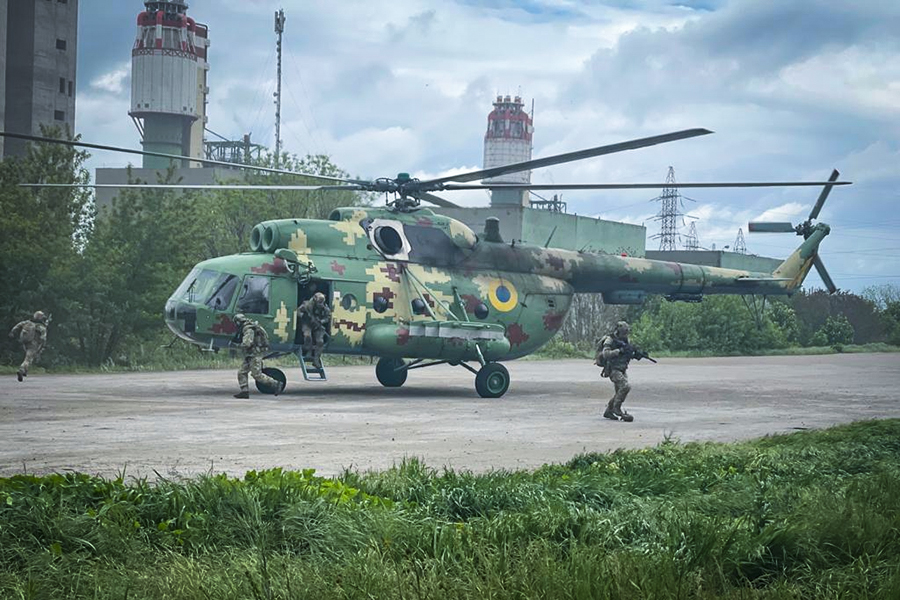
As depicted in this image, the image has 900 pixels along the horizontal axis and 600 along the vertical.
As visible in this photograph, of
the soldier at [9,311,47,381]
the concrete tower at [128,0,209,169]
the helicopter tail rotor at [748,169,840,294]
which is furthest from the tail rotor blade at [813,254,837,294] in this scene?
the concrete tower at [128,0,209,169]

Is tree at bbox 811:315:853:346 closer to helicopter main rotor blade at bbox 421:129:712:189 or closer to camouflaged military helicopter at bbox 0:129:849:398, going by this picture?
camouflaged military helicopter at bbox 0:129:849:398

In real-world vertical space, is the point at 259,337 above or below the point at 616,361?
above

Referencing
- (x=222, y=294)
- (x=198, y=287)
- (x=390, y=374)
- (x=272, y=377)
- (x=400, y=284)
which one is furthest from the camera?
(x=390, y=374)

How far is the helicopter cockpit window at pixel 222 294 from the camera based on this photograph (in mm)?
18156

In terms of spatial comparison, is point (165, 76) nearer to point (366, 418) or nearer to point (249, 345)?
point (249, 345)

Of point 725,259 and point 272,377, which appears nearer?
point 272,377

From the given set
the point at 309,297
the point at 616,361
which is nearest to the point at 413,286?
the point at 309,297

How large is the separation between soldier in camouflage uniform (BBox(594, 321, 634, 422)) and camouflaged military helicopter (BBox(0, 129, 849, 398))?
234cm

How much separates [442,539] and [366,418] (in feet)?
30.2

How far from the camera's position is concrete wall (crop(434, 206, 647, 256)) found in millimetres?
54969

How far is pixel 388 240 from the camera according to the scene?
1992cm

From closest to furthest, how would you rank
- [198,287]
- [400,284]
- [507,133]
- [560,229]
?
[198,287]
[400,284]
[560,229]
[507,133]

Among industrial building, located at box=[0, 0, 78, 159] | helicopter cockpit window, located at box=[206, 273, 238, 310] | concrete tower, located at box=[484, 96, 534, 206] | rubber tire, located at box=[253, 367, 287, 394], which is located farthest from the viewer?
concrete tower, located at box=[484, 96, 534, 206]

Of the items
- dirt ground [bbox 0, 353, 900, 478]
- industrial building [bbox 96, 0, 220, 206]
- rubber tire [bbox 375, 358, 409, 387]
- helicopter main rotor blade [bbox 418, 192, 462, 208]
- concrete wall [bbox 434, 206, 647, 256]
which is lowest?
dirt ground [bbox 0, 353, 900, 478]
